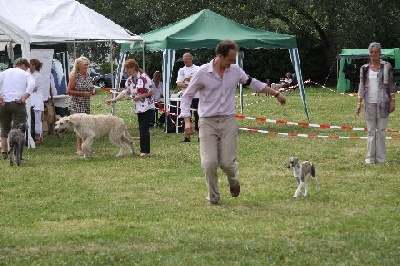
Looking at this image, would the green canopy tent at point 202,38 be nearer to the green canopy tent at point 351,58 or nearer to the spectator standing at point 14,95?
the spectator standing at point 14,95

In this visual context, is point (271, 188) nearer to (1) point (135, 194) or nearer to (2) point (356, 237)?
(1) point (135, 194)

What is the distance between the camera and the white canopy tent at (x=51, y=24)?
17047mm

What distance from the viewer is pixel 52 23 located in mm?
18734

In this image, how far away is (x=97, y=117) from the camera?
51.9ft

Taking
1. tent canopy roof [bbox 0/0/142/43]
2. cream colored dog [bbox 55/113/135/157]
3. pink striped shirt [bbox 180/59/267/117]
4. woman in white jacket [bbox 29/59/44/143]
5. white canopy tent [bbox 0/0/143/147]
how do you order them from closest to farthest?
pink striped shirt [bbox 180/59/267/117] → cream colored dog [bbox 55/113/135/157] → white canopy tent [bbox 0/0/143/147] → tent canopy roof [bbox 0/0/142/43] → woman in white jacket [bbox 29/59/44/143]

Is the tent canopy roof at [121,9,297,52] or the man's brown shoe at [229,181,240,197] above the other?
the tent canopy roof at [121,9,297,52]

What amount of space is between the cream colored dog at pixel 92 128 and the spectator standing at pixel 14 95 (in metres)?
0.69

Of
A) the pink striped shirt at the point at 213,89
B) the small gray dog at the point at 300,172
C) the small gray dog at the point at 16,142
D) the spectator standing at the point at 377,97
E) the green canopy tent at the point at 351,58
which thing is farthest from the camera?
the green canopy tent at the point at 351,58

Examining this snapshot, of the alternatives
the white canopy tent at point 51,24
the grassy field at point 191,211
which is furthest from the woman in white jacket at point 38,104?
the grassy field at point 191,211

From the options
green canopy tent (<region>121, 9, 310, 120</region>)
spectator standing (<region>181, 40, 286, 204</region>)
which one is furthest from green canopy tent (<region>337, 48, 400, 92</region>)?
spectator standing (<region>181, 40, 286, 204</region>)

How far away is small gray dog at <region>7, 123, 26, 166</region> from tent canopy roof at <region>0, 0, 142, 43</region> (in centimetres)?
265

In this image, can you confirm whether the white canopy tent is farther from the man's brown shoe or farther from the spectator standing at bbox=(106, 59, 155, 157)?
the man's brown shoe

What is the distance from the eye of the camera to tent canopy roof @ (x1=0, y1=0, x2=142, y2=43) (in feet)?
56.7

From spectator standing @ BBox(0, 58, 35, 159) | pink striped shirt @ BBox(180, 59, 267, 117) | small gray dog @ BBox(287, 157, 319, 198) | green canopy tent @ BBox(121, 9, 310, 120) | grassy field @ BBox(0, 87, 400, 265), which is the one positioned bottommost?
grassy field @ BBox(0, 87, 400, 265)
